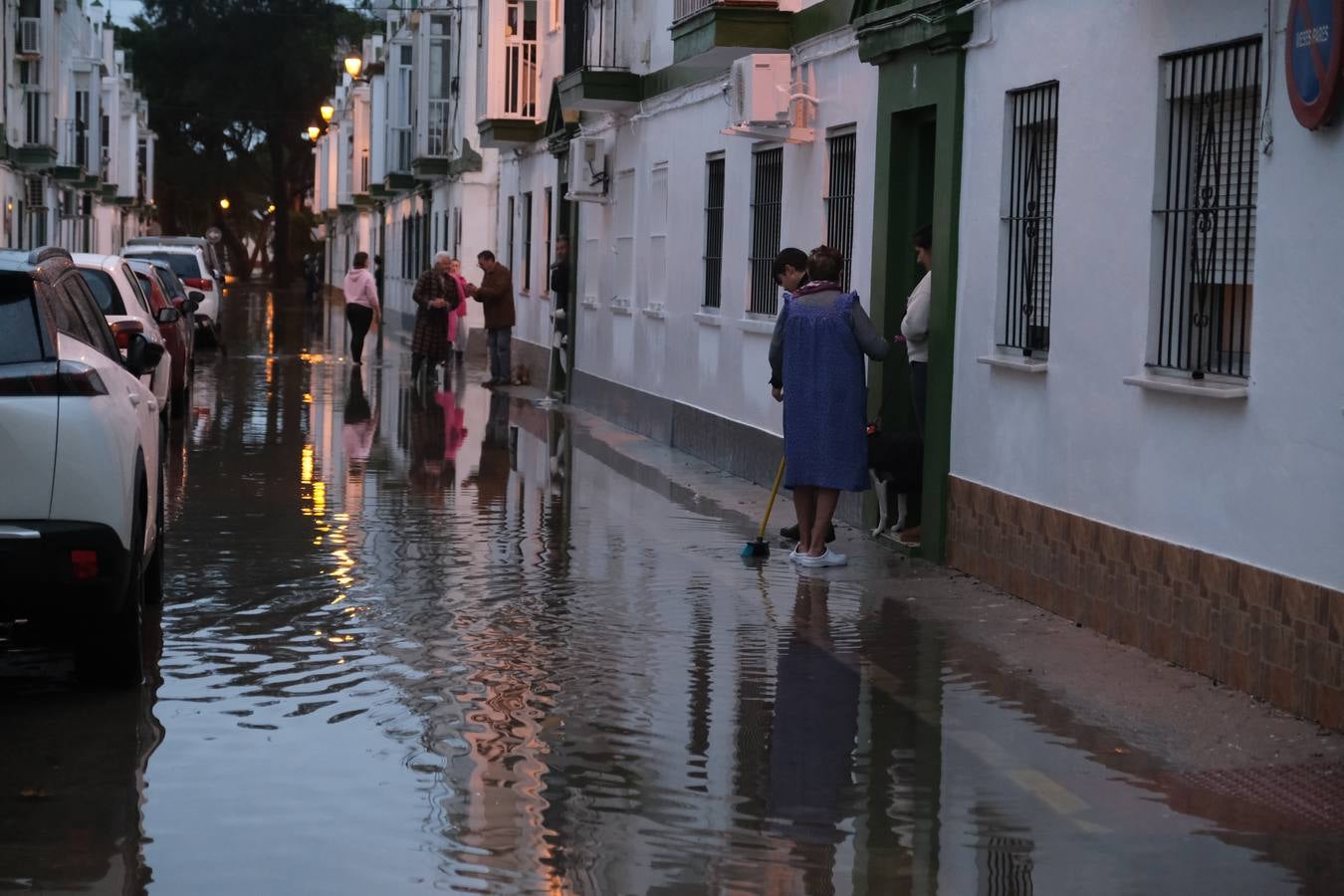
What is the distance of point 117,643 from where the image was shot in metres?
7.75

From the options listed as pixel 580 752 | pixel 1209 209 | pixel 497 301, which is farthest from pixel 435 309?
pixel 580 752

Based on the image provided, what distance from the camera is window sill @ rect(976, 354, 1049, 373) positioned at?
34.1 feet

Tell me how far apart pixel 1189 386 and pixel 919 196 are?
4553 mm

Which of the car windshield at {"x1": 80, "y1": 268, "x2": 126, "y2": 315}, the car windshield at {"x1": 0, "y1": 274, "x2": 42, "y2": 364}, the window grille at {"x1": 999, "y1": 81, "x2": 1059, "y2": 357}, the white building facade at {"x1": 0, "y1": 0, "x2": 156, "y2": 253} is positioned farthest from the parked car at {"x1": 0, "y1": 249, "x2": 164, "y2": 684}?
the white building facade at {"x1": 0, "y1": 0, "x2": 156, "y2": 253}

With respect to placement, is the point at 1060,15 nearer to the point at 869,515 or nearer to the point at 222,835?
the point at 869,515

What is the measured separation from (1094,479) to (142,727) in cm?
444

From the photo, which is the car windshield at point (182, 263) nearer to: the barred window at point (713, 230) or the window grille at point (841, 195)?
the barred window at point (713, 230)

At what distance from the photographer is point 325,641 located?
9016 mm

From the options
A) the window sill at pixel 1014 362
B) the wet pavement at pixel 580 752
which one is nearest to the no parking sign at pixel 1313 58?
the wet pavement at pixel 580 752

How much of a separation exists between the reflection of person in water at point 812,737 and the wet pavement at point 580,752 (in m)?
0.02

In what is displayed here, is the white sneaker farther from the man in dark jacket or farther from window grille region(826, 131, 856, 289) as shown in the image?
the man in dark jacket

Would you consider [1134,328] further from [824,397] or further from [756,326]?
[756,326]

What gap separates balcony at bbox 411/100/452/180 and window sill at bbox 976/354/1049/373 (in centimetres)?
3086

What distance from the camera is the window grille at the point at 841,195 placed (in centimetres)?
1425
